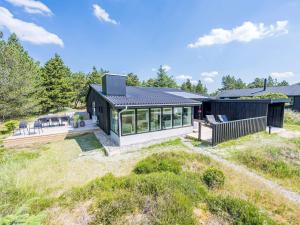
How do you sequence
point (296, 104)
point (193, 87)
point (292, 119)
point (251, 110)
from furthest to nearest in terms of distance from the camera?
point (193, 87) < point (296, 104) < point (292, 119) < point (251, 110)

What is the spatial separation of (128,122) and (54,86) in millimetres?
19346

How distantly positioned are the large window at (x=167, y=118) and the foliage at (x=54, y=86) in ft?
63.4

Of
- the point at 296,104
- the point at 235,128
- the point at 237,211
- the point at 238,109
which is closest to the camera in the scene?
the point at 237,211

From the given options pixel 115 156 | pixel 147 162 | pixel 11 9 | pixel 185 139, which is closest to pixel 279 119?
pixel 185 139

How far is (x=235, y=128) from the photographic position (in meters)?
9.01

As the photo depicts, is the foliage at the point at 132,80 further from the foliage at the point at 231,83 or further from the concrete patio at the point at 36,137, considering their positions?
the foliage at the point at 231,83

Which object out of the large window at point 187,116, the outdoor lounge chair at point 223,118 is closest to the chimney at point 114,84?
the large window at point 187,116

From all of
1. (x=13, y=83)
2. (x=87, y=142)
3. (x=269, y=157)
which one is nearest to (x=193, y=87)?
(x=13, y=83)

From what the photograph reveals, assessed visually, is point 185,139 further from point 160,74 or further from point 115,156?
point 160,74

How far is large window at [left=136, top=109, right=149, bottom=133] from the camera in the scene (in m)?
8.73

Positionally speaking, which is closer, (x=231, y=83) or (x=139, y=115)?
(x=139, y=115)

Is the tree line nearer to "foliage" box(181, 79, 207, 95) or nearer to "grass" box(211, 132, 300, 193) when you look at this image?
"foliage" box(181, 79, 207, 95)

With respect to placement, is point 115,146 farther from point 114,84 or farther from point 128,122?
point 114,84

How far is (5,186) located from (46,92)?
71.1 ft
